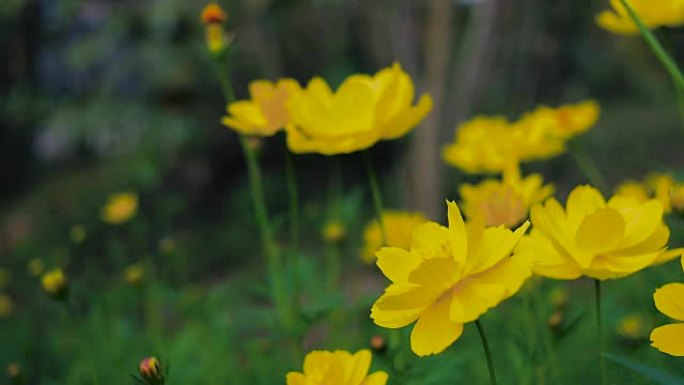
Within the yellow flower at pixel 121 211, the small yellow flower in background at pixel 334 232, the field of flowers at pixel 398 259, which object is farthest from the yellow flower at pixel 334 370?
the yellow flower at pixel 121 211

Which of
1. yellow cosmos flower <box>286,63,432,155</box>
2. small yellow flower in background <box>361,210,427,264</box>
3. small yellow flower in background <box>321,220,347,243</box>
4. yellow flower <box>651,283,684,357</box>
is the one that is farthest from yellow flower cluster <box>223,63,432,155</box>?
small yellow flower in background <box>321,220,347,243</box>

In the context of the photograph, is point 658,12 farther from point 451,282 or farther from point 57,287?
point 57,287

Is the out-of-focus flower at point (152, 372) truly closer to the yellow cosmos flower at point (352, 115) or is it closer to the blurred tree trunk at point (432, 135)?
the yellow cosmos flower at point (352, 115)

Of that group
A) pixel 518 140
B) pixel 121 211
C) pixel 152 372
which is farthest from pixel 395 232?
pixel 121 211

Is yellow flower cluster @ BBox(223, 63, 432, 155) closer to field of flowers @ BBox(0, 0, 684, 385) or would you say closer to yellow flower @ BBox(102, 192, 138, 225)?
Result: field of flowers @ BBox(0, 0, 684, 385)

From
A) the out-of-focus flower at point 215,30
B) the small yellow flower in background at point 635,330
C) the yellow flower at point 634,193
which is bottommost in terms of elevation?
the small yellow flower in background at point 635,330

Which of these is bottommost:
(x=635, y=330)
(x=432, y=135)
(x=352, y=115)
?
(x=635, y=330)

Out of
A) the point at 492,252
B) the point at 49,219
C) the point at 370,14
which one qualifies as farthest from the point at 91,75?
the point at 492,252

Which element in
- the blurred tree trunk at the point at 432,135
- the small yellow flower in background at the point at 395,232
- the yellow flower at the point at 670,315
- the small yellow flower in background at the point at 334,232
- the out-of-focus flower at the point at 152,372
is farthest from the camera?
the blurred tree trunk at the point at 432,135
